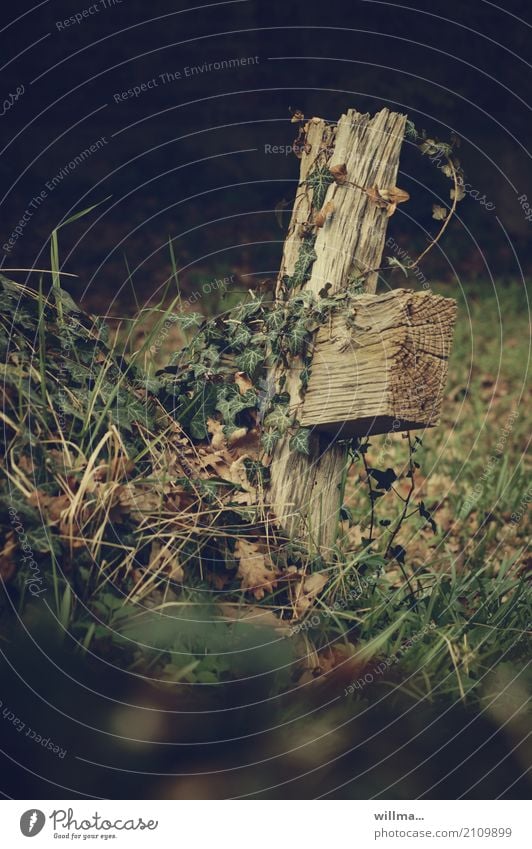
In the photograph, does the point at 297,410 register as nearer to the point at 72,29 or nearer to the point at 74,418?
the point at 74,418

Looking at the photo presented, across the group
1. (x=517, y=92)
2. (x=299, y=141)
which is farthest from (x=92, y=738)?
(x=517, y=92)

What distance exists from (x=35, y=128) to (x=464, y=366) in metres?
3.35

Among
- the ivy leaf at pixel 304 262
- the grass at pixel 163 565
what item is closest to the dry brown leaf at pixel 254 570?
the grass at pixel 163 565

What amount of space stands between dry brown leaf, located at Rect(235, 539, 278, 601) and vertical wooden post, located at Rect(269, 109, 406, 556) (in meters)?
0.12

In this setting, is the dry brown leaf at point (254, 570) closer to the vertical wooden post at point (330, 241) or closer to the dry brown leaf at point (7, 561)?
the vertical wooden post at point (330, 241)

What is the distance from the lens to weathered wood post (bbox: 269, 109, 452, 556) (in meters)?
2.86

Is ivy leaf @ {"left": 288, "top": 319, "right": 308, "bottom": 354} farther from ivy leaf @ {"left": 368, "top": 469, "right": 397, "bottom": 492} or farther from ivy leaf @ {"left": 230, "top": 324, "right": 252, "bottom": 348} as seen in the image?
ivy leaf @ {"left": 368, "top": 469, "right": 397, "bottom": 492}

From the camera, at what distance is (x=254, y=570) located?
9.41ft

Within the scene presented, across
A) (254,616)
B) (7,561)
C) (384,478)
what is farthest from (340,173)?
(7,561)

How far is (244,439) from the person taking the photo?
299 cm

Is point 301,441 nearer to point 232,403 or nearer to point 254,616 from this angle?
point 232,403

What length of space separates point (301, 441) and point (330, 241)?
59 centimetres

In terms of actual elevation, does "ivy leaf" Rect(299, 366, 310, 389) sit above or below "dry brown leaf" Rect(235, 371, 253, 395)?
below

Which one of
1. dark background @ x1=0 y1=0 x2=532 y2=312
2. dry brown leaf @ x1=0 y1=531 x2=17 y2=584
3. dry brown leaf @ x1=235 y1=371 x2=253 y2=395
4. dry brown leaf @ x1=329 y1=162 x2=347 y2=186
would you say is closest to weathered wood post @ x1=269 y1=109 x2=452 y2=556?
dry brown leaf @ x1=329 y1=162 x2=347 y2=186
